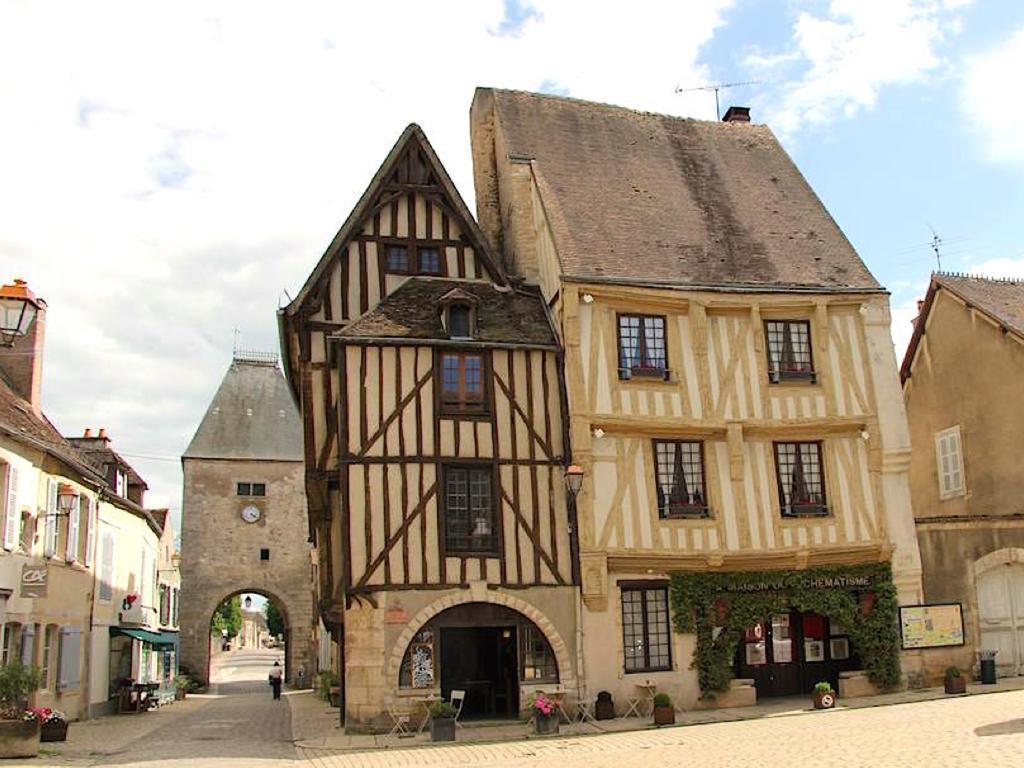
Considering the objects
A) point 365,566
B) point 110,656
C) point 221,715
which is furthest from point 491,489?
point 110,656

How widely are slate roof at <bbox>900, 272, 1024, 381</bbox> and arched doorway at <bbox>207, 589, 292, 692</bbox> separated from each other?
2140cm

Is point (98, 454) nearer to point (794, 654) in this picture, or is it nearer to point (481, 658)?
point (481, 658)

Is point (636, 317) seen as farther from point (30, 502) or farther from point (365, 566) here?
point (30, 502)

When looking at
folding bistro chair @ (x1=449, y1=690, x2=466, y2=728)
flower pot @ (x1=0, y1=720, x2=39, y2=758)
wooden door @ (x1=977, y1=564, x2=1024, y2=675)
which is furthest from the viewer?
wooden door @ (x1=977, y1=564, x2=1024, y2=675)

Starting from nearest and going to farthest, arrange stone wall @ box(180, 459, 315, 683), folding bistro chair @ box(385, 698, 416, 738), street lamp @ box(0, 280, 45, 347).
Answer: street lamp @ box(0, 280, 45, 347)
folding bistro chair @ box(385, 698, 416, 738)
stone wall @ box(180, 459, 315, 683)

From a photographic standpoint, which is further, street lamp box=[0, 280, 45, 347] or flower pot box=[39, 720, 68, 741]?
flower pot box=[39, 720, 68, 741]

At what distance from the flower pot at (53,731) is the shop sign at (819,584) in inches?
411

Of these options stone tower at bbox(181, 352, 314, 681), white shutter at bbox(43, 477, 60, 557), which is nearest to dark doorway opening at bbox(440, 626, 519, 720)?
white shutter at bbox(43, 477, 60, 557)

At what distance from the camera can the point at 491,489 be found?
15445 millimetres

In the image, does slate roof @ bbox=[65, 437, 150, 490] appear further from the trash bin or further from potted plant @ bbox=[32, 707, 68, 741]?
the trash bin

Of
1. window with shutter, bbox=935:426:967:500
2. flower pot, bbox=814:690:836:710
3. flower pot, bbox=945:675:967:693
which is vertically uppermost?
window with shutter, bbox=935:426:967:500

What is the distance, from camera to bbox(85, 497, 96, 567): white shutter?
774 inches

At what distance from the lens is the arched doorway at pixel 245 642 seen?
109 feet

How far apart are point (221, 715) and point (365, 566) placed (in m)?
9.06
